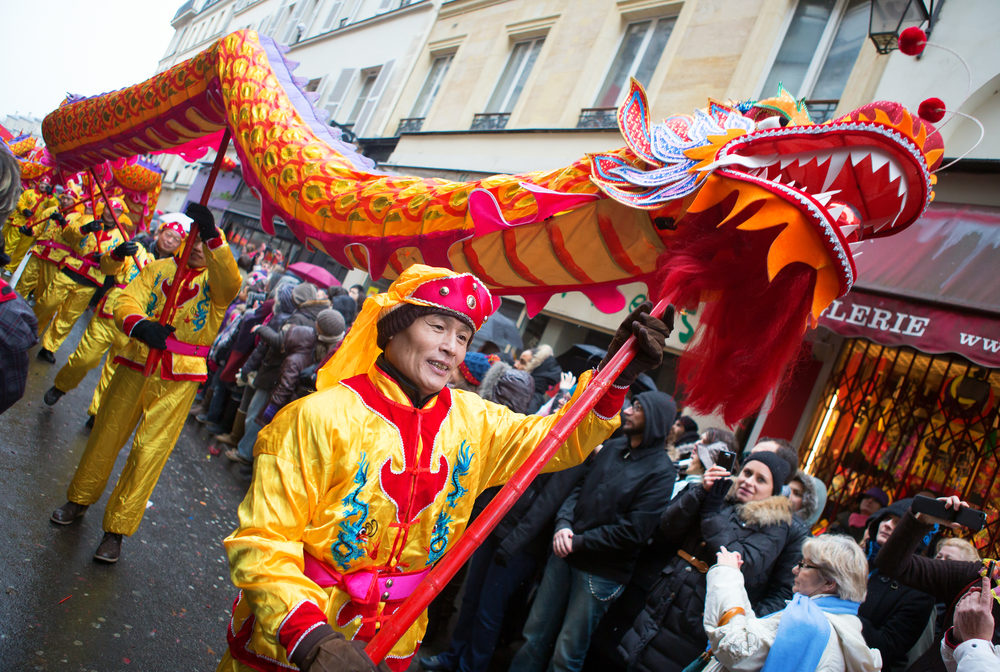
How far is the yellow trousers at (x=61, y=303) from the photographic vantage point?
6.83m

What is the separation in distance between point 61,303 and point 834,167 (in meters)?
7.55

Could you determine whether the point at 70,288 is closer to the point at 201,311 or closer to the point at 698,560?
the point at 201,311

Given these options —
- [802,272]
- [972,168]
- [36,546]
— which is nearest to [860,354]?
[972,168]

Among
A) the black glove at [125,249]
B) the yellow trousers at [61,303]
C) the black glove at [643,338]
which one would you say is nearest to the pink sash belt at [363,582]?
the black glove at [643,338]

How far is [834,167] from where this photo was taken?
1659 mm

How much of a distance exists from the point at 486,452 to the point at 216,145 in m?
3.84

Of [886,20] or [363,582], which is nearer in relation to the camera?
[363,582]

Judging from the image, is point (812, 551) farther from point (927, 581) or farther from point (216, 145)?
point (216, 145)

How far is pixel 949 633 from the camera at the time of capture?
2.31m

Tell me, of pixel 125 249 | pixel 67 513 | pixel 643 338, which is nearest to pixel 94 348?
pixel 125 249

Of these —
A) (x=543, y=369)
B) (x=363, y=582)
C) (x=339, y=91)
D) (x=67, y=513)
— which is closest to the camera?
(x=363, y=582)

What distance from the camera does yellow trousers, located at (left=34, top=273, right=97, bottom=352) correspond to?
22.4ft

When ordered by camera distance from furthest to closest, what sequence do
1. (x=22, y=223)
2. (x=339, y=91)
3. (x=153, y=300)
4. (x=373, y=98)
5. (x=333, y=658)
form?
(x=339, y=91) < (x=373, y=98) < (x=22, y=223) < (x=153, y=300) < (x=333, y=658)

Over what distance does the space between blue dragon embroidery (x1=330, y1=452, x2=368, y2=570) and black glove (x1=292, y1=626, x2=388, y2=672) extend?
33cm
